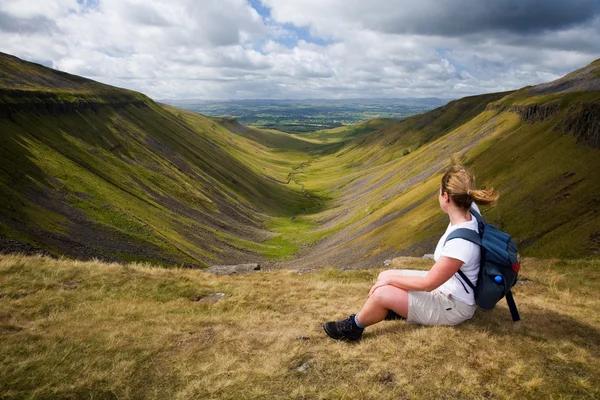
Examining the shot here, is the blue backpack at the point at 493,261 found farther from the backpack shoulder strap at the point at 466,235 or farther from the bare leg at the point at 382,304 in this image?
the bare leg at the point at 382,304

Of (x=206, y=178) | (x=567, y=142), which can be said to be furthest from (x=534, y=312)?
(x=206, y=178)

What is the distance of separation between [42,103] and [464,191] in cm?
12038

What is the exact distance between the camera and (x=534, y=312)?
12.7 metres

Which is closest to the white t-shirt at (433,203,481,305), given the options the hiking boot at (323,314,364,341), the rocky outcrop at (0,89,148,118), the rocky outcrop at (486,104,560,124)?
the hiking boot at (323,314,364,341)

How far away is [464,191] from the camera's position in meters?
9.48

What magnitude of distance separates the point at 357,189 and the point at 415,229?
99147 mm

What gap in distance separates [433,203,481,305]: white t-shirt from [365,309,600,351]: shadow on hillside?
1267mm

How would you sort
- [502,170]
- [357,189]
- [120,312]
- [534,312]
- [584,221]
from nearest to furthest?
[534,312], [120,312], [584,221], [502,170], [357,189]

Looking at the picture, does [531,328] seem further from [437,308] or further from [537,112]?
[537,112]

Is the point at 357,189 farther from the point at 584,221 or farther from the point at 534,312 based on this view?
the point at 534,312

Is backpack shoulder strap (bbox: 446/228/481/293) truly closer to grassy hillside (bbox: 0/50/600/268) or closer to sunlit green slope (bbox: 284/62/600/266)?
sunlit green slope (bbox: 284/62/600/266)

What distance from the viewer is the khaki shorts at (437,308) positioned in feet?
34.8

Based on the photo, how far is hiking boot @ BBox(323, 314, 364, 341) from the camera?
35.6 feet

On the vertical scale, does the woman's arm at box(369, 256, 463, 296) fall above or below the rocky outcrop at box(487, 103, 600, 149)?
below
